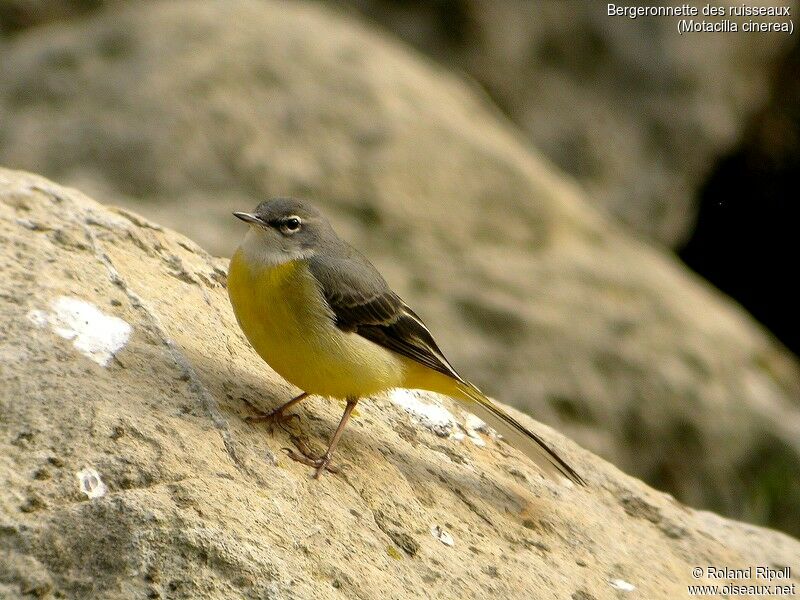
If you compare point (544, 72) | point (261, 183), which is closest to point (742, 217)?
point (544, 72)

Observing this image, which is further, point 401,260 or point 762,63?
point 762,63

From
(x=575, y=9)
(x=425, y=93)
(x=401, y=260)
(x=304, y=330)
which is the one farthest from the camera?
(x=575, y=9)

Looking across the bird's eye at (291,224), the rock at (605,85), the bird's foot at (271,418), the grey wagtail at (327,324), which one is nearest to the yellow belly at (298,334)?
the grey wagtail at (327,324)

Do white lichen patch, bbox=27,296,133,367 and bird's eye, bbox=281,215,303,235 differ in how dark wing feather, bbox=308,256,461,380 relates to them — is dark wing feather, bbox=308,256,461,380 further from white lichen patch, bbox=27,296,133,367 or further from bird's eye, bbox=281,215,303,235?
white lichen patch, bbox=27,296,133,367

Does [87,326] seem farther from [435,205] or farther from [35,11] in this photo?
[35,11]

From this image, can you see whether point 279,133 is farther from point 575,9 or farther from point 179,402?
point 179,402

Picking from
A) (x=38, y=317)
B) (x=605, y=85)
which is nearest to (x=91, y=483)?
(x=38, y=317)

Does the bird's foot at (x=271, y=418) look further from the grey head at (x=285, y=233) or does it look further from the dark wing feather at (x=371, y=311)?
the grey head at (x=285, y=233)

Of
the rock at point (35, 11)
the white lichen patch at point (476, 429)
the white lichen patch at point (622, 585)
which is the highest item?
the white lichen patch at point (622, 585)
